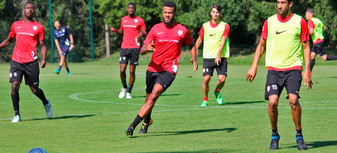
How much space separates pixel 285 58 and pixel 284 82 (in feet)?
1.16

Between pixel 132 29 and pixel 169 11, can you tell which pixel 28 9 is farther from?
pixel 132 29

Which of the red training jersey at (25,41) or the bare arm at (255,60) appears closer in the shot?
the bare arm at (255,60)

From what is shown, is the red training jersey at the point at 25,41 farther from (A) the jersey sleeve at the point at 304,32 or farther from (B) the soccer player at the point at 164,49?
(A) the jersey sleeve at the point at 304,32

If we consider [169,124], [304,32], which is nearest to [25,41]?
[169,124]

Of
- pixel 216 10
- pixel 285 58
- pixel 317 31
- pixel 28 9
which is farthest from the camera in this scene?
pixel 317 31

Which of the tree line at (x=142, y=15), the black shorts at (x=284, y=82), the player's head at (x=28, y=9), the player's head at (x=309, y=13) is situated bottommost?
the tree line at (x=142, y=15)

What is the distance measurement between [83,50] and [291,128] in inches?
1484

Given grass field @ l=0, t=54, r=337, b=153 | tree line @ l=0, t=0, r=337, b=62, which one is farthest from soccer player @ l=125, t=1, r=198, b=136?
tree line @ l=0, t=0, r=337, b=62

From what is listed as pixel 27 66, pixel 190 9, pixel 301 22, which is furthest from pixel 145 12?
pixel 301 22

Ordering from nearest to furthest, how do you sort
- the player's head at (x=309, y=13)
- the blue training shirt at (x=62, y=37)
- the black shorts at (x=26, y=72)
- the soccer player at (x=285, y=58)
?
the soccer player at (x=285, y=58) → the black shorts at (x=26, y=72) → the player's head at (x=309, y=13) → the blue training shirt at (x=62, y=37)

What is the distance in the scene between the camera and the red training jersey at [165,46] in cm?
981

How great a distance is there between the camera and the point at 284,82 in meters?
8.27

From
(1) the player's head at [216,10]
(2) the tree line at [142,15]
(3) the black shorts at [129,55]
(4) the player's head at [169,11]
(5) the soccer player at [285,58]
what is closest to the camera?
(5) the soccer player at [285,58]

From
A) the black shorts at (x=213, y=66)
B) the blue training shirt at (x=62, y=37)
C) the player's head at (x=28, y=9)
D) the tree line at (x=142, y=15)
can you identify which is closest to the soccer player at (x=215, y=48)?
the black shorts at (x=213, y=66)
